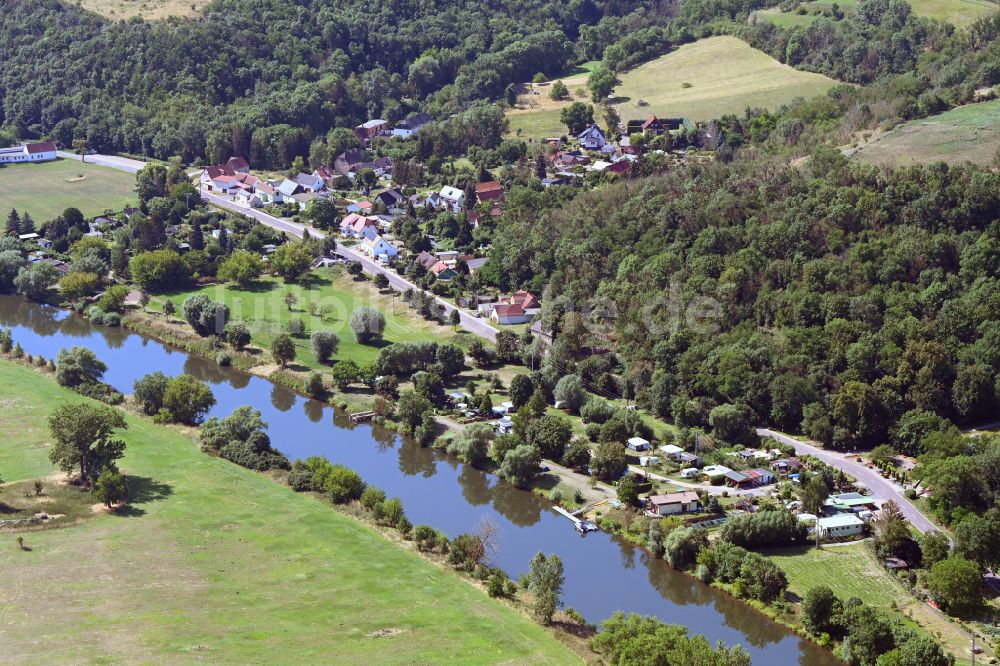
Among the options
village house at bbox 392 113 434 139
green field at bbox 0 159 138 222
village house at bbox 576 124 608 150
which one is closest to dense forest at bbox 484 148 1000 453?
village house at bbox 576 124 608 150

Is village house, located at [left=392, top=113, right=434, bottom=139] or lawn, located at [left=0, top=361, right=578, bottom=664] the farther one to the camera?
village house, located at [left=392, top=113, right=434, bottom=139]

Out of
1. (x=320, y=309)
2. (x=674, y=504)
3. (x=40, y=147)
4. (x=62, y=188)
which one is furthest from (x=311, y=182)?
(x=674, y=504)

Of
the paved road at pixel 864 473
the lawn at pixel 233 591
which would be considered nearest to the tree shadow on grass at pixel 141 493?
the lawn at pixel 233 591

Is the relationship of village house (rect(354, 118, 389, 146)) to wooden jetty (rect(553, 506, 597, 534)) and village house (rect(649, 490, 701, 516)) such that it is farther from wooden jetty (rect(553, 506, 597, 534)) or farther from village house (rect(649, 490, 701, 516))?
village house (rect(649, 490, 701, 516))

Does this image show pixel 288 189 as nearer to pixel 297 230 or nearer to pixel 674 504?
pixel 297 230

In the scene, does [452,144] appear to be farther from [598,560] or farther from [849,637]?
[849,637]
